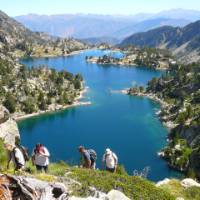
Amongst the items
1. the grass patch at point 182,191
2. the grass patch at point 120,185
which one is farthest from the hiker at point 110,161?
the grass patch at point 182,191

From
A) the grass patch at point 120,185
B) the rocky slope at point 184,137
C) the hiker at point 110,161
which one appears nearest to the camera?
the grass patch at point 120,185

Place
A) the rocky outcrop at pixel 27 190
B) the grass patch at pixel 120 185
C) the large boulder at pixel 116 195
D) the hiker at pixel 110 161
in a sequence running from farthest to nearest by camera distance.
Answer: the hiker at pixel 110 161 → the grass patch at pixel 120 185 → the large boulder at pixel 116 195 → the rocky outcrop at pixel 27 190

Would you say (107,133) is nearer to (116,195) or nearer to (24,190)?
(116,195)

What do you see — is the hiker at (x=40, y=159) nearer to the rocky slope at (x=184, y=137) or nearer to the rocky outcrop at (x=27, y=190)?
the rocky outcrop at (x=27, y=190)

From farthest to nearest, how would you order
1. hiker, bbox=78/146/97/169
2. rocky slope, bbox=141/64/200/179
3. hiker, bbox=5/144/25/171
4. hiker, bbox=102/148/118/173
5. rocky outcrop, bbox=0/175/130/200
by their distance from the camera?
1. rocky slope, bbox=141/64/200/179
2. hiker, bbox=102/148/118/173
3. hiker, bbox=78/146/97/169
4. hiker, bbox=5/144/25/171
5. rocky outcrop, bbox=0/175/130/200

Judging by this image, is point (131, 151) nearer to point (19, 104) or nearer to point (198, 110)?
point (198, 110)

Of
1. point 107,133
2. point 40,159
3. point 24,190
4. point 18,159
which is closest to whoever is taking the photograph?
point 24,190

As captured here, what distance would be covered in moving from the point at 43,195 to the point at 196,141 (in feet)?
358

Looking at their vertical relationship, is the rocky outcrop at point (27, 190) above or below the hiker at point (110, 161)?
above

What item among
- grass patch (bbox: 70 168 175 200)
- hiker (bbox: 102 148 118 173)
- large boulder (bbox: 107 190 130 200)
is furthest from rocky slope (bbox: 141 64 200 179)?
large boulder (bbox: 107 190 130 200)

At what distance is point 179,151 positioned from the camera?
120125 millimetres

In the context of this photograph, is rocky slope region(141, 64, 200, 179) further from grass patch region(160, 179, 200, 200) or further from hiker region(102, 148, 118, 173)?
hiker region(102, 148, 118, 173)

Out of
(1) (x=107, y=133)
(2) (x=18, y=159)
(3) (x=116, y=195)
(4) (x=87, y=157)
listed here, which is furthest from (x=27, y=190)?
(1) (x=107, y=133)

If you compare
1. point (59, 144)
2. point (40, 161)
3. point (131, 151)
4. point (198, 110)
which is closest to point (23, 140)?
point (59, 144)
